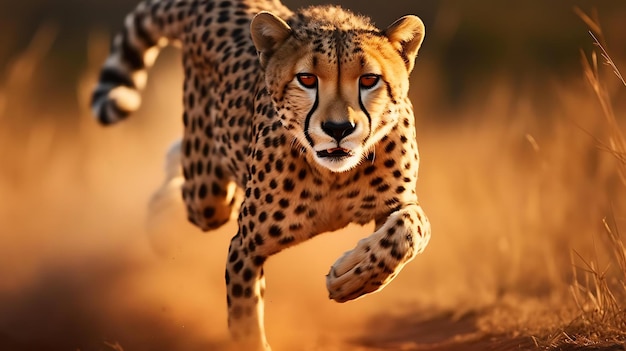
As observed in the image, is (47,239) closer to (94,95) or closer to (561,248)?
(94,95)

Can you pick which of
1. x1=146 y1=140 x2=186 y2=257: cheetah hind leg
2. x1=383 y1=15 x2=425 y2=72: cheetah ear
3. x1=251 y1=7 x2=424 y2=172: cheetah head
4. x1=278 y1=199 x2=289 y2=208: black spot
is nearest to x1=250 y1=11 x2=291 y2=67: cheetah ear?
x1=251 y1=7 x2=424 y2=172: cheetah head

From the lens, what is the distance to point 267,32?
399 centimetres

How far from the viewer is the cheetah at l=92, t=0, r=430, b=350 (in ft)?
12.2

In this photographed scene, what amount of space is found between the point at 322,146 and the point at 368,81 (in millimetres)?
259

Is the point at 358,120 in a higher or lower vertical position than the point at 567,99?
higher

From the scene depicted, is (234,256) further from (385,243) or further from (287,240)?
(385,243)

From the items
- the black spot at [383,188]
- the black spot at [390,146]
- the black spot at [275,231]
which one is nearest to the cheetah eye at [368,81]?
the black spot at [390,146]

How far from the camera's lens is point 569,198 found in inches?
231

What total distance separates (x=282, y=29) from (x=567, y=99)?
268 centimetres

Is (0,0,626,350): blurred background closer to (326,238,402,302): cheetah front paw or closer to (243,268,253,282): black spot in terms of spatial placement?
(243,268,253,282): black spot

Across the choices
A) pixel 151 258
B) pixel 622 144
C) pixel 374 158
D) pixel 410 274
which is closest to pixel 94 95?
pixel 151 258

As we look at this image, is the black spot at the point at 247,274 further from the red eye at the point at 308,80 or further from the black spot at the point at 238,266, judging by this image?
the red eye at the point at 308,80

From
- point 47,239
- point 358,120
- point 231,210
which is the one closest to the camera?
point 358,120

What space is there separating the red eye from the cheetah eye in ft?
0.46
